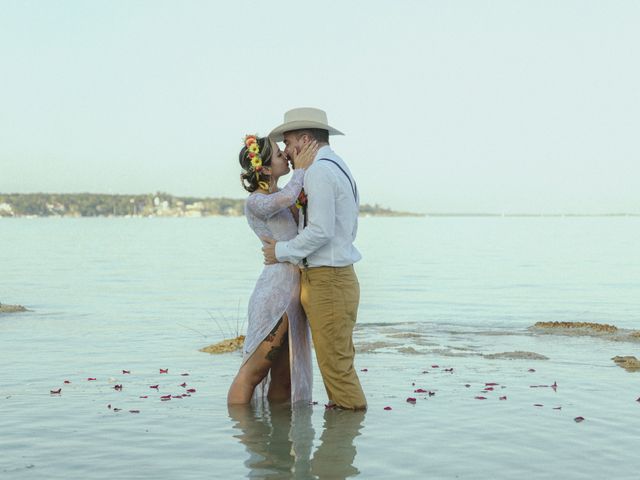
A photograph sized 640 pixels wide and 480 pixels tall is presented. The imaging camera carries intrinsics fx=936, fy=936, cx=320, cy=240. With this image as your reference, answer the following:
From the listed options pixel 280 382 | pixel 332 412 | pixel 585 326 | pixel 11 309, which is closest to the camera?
pixel 332 412

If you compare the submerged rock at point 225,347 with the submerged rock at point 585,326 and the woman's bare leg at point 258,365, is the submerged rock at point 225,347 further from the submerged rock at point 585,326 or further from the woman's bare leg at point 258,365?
the submerged rock at point 585,326

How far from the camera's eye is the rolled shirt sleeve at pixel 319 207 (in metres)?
7.18

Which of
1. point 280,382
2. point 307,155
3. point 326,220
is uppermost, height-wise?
point 307,155

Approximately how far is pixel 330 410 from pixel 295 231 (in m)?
1.57

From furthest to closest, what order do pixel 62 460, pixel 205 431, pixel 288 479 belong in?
pixel 205 431 → pixel 62 460 → pixel 288 479

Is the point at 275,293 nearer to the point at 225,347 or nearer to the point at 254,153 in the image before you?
the point at 254,153

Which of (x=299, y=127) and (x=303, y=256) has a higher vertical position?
(x=299, y=127)

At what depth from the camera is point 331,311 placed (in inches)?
294

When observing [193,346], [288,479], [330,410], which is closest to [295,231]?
[330,410]

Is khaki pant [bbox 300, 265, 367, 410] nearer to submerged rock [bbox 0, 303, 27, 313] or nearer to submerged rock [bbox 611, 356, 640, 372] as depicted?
submerged rock [bbox 611, 356, 640, 372]

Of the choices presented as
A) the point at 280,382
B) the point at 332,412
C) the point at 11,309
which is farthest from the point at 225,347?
the point at 11,309

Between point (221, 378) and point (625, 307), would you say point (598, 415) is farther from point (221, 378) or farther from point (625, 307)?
point (625, 307)

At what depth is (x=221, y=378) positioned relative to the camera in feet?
33.6

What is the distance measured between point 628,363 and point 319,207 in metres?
5.41
